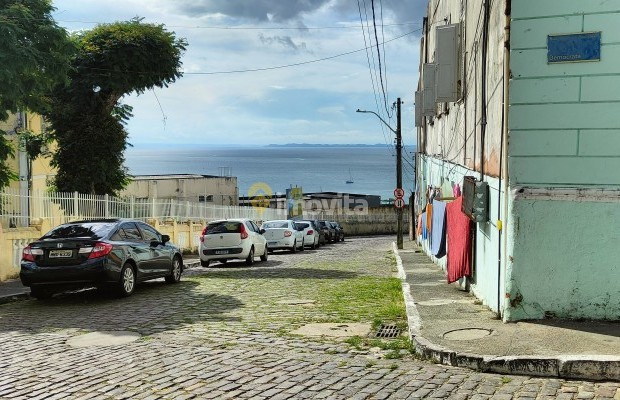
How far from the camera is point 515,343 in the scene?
7.34m

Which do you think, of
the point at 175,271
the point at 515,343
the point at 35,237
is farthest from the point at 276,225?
the point at 515,343

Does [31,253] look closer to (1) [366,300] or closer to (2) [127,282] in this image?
(2) [127,282]

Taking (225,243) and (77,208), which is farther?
(225,243)

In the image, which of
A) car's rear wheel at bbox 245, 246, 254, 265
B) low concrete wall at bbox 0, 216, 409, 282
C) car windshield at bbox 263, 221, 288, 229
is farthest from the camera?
car windshield at bbox 263, 221, 288, 229

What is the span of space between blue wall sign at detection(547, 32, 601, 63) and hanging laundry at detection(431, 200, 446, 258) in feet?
23.0

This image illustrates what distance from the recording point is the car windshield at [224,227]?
20.8 m

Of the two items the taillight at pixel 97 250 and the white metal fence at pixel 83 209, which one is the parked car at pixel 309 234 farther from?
the taillight at pixel 97 250

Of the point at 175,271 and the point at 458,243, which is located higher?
the point at 458,243

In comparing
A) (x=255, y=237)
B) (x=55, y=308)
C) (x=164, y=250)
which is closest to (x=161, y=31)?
(x=255, y=237)

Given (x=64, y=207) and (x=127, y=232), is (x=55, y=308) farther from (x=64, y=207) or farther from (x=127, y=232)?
(x=64, y=207)

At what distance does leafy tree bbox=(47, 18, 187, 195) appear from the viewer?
30281 millimetres

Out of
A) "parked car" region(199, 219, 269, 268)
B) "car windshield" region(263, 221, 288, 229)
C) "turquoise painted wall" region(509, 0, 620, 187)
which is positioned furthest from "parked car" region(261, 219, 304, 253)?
"turquoise painted wall" region(509, 0, 620, 187)

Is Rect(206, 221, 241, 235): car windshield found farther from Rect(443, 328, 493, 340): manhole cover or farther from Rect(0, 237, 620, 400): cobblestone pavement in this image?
Rect(443, 328, 493, 340): manhole cover

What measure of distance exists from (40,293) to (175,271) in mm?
3439
